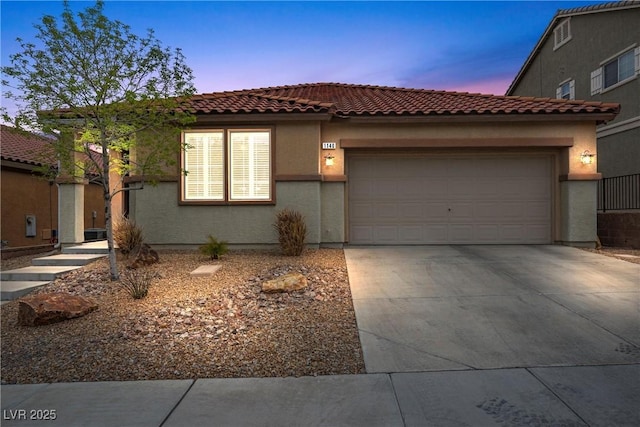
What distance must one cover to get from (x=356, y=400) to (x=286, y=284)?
313 cm

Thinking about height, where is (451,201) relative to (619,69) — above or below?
below

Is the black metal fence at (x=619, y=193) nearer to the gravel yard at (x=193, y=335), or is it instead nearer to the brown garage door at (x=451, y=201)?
the brown garage door at (x=451, y=201)

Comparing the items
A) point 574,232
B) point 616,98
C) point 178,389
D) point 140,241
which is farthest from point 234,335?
point 616,98

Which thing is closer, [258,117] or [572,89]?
[258,117]

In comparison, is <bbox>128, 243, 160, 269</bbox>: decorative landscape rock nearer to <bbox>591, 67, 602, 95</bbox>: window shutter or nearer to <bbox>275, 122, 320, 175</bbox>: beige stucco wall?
<bbox>275, 122, 320, 175</bbox>: beige stucco wall

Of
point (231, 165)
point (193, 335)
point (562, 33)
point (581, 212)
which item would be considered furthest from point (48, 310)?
point (562, 33)

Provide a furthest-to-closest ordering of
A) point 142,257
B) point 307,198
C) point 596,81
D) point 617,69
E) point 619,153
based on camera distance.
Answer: point 596,81, point 617,69, point 619,153, point 307,198, point 142,257

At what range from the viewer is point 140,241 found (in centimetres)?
926

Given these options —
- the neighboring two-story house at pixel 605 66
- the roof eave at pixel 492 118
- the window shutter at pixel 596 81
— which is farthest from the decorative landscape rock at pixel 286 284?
the window shutter at pixel 596 81

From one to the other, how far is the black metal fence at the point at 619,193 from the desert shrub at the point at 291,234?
1027 centimetres

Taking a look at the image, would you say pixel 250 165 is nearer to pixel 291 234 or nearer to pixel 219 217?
pixel 219 217

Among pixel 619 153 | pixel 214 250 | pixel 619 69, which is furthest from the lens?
pixel 619 69

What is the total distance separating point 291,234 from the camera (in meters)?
9.08

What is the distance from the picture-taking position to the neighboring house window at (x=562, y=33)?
60.4 ft
